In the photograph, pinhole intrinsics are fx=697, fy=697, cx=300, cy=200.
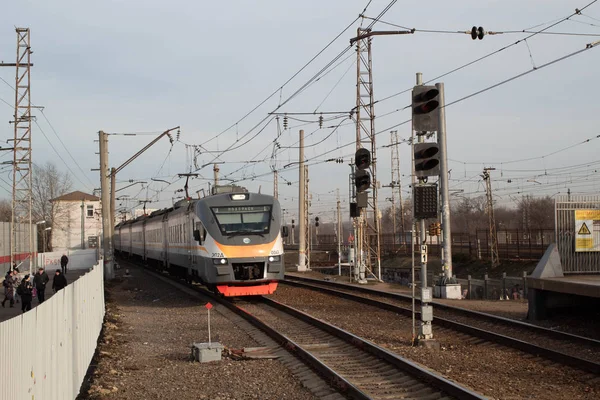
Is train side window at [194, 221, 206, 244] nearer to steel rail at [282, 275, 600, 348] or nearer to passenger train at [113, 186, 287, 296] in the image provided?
passenger train at [113, 186, 287, 296]

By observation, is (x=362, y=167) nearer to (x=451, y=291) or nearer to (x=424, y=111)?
(x=451, y=291)

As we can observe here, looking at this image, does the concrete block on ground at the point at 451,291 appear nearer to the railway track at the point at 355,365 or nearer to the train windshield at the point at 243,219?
the train windshield at the point at 243,219

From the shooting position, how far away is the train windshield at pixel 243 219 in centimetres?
2084

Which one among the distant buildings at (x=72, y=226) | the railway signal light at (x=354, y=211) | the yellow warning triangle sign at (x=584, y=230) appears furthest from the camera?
the distant buildings at (x=72, y=226)

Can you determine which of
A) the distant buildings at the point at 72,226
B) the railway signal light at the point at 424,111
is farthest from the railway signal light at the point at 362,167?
the distant buildings at the point at 72,226

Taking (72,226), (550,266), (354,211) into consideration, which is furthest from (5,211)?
(550,266)

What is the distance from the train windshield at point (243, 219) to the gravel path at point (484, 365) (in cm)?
459

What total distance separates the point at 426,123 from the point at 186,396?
6.95 meters

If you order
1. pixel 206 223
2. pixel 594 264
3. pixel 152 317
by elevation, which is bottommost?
pixel 152 317

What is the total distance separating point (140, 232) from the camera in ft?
147

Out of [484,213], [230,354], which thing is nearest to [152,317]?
[230,354]

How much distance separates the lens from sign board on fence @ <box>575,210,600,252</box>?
17.5 meters

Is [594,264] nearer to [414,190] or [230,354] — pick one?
[414,190]

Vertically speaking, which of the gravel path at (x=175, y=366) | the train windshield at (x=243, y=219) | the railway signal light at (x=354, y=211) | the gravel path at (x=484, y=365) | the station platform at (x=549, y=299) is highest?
the railway signal light at (x=354, y=211)
